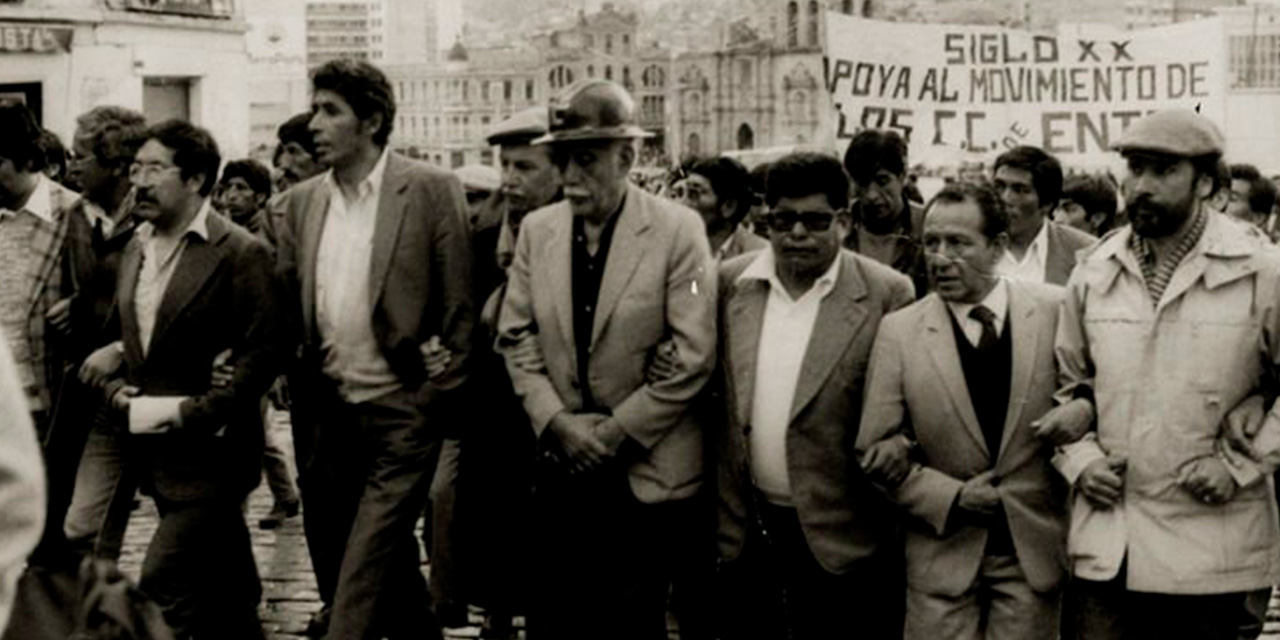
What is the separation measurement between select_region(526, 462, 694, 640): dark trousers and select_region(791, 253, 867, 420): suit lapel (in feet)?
2.14

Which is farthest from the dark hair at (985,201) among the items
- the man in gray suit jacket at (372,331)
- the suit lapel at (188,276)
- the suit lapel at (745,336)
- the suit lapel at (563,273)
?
the suit lapel at (188,276)

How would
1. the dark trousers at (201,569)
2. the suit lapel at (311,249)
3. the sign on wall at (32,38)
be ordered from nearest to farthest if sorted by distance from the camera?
the dark trousers at (201,569)
the suit lapel at (311,249)
the sign on wall at (32,38)

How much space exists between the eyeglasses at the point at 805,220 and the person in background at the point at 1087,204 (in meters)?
4.48

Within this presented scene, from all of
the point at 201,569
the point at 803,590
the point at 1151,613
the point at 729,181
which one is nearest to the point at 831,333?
the point at 803,590

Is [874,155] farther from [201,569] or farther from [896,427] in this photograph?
[201,569]

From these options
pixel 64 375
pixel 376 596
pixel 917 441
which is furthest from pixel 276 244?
pixel 917 441

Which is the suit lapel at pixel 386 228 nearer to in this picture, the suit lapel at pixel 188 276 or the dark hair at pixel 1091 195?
the suit lapel at pixel 188 276

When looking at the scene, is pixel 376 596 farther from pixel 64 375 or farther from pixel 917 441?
pixel 917 441

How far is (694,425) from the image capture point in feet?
22.9

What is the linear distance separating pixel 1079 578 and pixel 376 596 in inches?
103

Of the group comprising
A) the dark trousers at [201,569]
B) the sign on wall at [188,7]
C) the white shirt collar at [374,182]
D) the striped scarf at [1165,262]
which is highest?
the sign on wall at [188,7]

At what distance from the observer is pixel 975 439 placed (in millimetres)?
6367

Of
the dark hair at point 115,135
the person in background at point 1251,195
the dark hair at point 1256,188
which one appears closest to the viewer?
the dark hair at point 115,135

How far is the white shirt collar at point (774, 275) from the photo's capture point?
6738 millimetres
